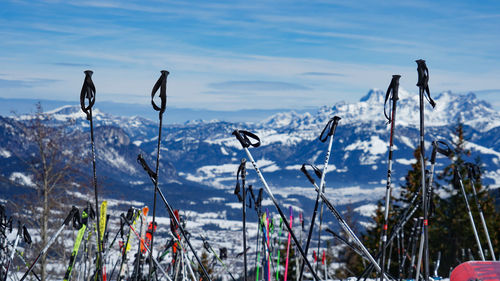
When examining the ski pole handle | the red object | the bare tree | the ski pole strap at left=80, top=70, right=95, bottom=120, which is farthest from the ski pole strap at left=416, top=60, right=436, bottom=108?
the bare tree

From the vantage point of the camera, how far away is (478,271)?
348 centimetres

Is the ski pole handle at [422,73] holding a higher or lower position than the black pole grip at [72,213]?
higher

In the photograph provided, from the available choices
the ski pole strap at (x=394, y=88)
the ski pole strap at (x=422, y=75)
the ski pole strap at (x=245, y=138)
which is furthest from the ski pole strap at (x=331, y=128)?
the ski pole strap at (x=422, y=75)

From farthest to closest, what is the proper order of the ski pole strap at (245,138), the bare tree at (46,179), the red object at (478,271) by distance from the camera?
the bare tree at (46,179), the ski pole strap at (245,138), the red object at (478,271)

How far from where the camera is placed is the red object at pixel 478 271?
11.3ft

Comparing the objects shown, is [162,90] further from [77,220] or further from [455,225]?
[455,225]

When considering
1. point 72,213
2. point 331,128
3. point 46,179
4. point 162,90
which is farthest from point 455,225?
point 162,90

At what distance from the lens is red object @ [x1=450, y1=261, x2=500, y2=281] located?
136 inches

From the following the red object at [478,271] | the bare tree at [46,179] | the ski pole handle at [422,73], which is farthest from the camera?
the bare tree at [46,179]

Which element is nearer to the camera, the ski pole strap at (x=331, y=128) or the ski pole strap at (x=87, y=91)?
the ski pole strap at (x=87, y=91)

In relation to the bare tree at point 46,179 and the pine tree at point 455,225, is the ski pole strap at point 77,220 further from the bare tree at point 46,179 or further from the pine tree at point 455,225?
the pine tree at point 455,225

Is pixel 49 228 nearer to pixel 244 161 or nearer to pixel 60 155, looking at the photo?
pixel 60 155

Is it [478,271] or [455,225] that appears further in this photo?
[455,225]

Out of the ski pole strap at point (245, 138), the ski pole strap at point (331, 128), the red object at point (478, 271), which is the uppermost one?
the ski pole strap at point (331, 128)
